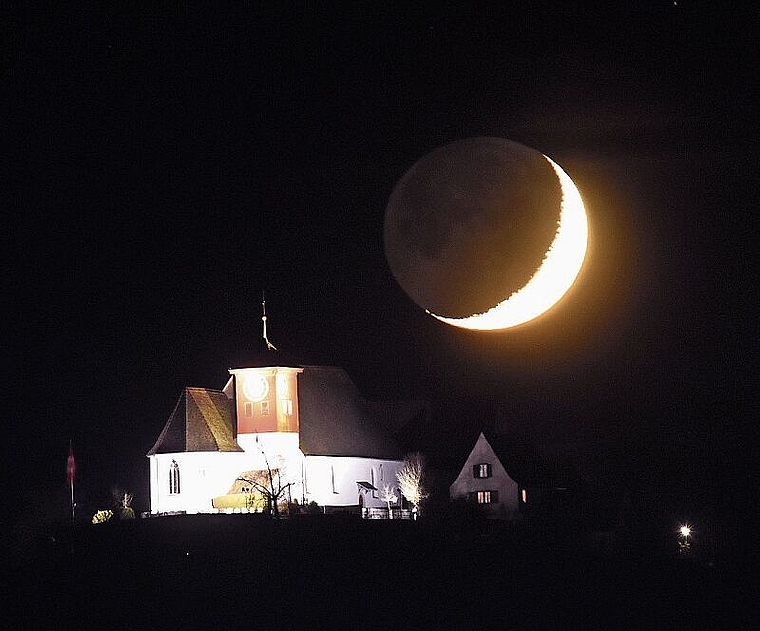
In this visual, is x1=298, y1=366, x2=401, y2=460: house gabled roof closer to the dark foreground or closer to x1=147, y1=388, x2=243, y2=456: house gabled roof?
x1=147, y1=388, x2=243, y2=456: house gabled roof

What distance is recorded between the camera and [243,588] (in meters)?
62.3

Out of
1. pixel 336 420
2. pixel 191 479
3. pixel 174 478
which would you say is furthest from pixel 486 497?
pixel 174 478

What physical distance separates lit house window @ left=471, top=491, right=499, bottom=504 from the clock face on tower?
14.3m

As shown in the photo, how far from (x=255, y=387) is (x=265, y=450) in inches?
144

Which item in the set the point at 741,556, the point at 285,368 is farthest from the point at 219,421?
the point at 741,556

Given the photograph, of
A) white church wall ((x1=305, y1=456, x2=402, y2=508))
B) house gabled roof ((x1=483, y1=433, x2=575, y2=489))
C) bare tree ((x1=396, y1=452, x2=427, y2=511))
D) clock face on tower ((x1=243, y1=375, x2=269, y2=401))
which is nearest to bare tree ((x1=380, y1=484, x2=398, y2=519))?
white church wall ((x1=305, y1=456, x2=402, y2=508))

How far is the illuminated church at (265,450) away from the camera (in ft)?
291

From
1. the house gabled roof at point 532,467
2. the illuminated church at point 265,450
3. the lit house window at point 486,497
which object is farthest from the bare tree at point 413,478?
the house gabled roof at point 532,467

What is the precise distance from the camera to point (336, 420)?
96.4 m

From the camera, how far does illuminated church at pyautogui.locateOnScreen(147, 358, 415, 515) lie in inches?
3497

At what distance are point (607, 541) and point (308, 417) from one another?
27.4 m

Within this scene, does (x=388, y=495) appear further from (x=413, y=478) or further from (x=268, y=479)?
(x=268, y=479)

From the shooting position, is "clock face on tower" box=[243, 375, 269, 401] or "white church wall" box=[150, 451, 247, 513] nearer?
"white church wall" box=[150, 451, 247, 513]

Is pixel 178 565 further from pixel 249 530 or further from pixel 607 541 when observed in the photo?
pixel 607 541
